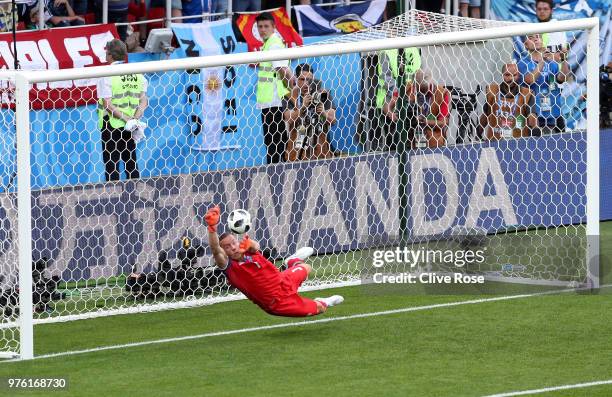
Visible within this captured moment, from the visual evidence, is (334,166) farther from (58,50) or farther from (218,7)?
(218,7)

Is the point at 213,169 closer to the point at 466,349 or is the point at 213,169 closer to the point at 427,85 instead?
the point at 427,85

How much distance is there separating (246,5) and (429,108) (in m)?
6.28

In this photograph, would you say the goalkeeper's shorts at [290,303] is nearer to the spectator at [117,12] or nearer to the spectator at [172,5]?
the spectator at [117,12]

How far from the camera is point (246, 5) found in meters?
20.7

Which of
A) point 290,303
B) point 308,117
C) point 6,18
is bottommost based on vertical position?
point 290,303

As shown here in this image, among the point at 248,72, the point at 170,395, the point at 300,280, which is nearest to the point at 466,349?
the point at 300,280

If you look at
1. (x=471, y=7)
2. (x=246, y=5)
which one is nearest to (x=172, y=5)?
(x=246, y=5)

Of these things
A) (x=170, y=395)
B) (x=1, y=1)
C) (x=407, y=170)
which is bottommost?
(x=170, y=395)

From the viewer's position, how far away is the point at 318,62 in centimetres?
1535

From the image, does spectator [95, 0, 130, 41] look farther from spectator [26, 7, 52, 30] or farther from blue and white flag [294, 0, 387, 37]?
blue and white flag [294, 0, 387, 37]

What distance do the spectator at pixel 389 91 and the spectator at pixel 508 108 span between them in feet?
3.35

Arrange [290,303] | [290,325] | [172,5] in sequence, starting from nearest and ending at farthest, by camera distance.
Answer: [290,303], [290,325], [172,5]

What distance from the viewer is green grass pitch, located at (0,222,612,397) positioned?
9695 mm

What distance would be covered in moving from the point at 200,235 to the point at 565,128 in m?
4.33
